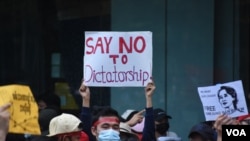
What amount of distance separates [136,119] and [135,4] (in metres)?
3.80

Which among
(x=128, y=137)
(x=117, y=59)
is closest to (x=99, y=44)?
(x=117, y=59)

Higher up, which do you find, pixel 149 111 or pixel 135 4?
pixel 135 4

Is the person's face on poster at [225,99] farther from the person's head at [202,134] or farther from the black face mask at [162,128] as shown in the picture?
the black face mask at [162,128]

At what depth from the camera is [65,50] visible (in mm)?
11172

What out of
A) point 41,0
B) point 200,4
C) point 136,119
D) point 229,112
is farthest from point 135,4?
point 229,112

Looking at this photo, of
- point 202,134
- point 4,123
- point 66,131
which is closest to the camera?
point 4,123

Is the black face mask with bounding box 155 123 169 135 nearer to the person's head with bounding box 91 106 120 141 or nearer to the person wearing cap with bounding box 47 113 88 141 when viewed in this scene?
the person's head with bounding box 91 106 120 141

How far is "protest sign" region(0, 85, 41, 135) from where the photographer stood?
14.3ft

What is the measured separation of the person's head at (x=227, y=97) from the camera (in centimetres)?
596

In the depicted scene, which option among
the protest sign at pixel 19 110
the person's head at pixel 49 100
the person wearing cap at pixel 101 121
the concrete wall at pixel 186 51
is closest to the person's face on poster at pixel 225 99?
the person wearing cap at pixel 101 121

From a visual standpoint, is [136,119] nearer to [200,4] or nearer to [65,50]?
[200,4]

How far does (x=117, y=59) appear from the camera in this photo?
629 cm

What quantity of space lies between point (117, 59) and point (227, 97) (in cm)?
101

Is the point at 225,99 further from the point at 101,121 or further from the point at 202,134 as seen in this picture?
the point at 101,121
